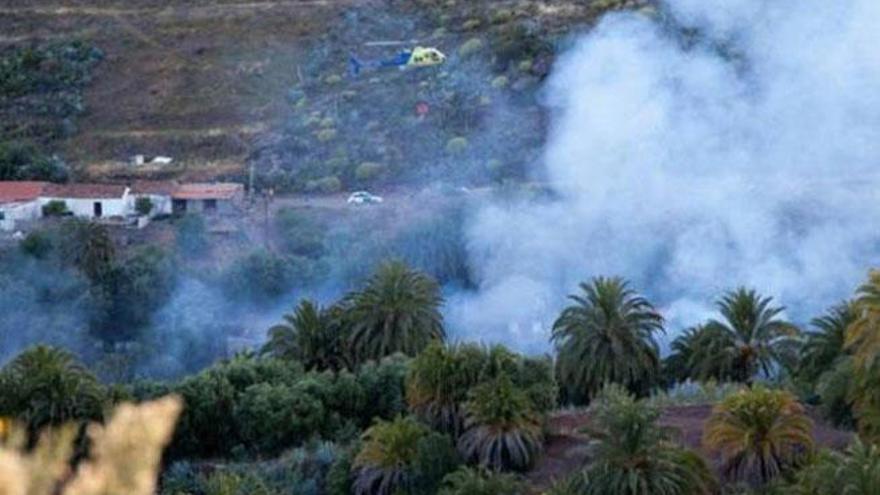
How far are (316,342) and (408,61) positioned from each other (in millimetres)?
27955

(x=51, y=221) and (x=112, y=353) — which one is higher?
(x=51, y=221)

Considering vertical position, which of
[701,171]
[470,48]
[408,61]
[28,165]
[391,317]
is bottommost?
[391,317]

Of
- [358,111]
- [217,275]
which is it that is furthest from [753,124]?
[217,275]

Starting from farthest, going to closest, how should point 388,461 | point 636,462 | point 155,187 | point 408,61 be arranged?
point 408,61 < point 155,187 < point 388,461 < point 636,462

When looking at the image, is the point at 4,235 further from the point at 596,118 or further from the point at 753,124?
the point at 753,124

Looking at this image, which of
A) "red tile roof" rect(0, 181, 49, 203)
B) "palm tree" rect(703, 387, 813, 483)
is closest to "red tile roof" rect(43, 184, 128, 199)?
"red tile roof" rect(0, 181, 49, 203)

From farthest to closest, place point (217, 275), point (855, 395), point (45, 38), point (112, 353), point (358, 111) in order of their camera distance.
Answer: point (45, 38)
point (358, 111)
point (217, 275)
point (112, 353)
point (855, 395)

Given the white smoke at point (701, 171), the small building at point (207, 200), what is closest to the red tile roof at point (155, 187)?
the small building at point (207, 200)

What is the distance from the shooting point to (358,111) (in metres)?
54.1

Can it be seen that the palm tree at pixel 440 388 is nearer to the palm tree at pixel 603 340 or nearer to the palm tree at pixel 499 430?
the palm tree at pixel 499 430

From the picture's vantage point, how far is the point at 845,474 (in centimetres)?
1797

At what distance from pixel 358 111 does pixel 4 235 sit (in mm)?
13440

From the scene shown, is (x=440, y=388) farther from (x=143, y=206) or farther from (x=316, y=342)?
(x=143, y=206)

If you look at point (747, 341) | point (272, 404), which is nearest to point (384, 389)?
point (272, 404)
